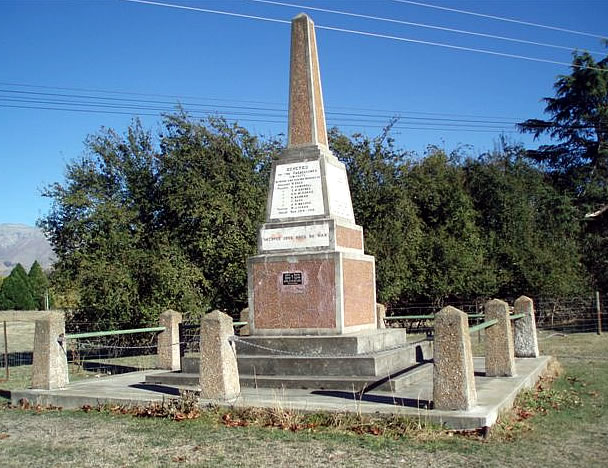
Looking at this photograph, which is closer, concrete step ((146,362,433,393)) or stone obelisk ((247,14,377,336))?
concrete step ((146,362,433,393))

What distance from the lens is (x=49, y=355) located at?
417 inches

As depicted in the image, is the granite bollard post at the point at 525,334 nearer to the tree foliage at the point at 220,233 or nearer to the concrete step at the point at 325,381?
the concrete step at the point at 325,381

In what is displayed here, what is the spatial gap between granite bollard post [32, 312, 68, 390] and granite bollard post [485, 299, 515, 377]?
723cm

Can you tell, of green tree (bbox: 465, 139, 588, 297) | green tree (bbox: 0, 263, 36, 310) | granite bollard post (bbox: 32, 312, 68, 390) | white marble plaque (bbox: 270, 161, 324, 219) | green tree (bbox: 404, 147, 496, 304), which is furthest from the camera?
green tree (bbox: 0, 263, 36, 310)

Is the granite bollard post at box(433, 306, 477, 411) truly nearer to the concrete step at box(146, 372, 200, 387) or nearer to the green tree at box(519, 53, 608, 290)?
the concrete step at box(146, 372, 200, 387)

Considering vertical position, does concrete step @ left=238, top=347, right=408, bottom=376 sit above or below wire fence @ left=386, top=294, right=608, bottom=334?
below

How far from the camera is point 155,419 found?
8539 mm

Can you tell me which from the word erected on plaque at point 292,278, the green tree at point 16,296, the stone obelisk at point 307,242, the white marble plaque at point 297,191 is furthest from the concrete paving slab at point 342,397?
the green tree at point 16,296

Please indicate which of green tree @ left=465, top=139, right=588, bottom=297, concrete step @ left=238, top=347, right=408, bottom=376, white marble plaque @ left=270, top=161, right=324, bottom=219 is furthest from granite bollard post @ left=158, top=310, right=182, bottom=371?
green tree @ left=465, top=139, right=588, bottom=297

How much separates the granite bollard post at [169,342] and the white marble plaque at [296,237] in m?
3.17

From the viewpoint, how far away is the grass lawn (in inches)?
249

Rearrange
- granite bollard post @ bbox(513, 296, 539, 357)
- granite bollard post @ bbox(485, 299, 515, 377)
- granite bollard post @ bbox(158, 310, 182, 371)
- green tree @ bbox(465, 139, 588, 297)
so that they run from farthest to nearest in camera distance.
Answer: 1. green tree @ bbox(465, 139, 588, 297)
2. granite bollard post @ bbox(158, 310, 182, 371)
3. granite bollard post @ bbox(513, 296, 539, 357)
4. granite bollard post @ bbox(485, 299, 515, 377)

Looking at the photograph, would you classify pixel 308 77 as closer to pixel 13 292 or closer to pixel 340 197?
pixel 340 197

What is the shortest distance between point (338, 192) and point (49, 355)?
19.3 feet
